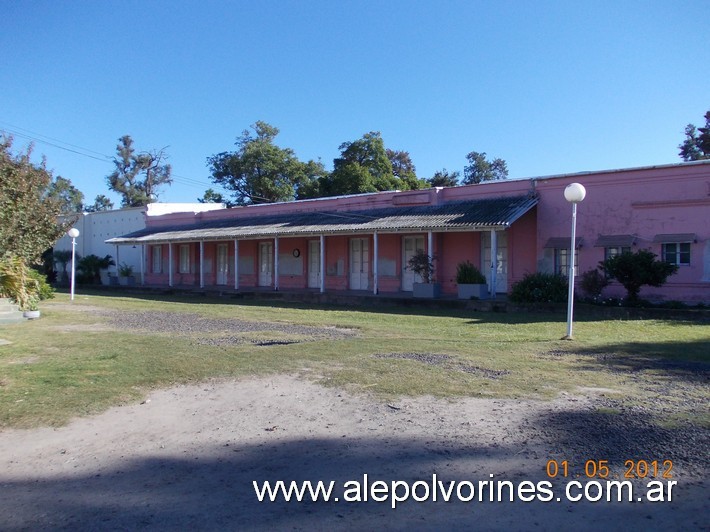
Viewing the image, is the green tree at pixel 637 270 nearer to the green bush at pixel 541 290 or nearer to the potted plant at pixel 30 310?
the green bush at pixel 541 290

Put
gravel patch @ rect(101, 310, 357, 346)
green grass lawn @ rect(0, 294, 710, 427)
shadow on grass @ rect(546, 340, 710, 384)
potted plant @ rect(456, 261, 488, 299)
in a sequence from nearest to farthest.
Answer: green grass lawn @ rect(0, 294, 710, 427) → shadow on grass @ rect(546, 340, 710, 384) → gravel patch @ rect(101, 310, 357, 346) → potted plant @ rect(456, 261, 488, 299)

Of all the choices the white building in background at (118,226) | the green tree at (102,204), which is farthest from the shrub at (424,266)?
the green tree at (102,204)

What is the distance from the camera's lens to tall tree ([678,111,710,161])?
3391 cm

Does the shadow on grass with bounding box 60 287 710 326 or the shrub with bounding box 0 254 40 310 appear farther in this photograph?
the shrub with bounding box 0 254 40 310

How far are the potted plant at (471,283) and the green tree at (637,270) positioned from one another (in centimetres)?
369

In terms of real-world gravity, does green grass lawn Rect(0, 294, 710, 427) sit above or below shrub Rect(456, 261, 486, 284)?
below

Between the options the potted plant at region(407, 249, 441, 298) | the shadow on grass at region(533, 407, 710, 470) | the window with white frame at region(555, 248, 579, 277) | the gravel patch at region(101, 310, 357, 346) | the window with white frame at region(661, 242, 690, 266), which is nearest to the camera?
the shadow on grass at region(533, 407, 710, 470)

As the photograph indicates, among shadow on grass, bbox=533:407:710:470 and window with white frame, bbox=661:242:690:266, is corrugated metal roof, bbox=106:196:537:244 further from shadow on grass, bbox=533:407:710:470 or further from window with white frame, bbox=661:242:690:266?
shadow on grass, bbox=533:407:710:470

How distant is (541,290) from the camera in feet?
53.4

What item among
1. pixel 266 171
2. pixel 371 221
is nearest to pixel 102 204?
pixel 266 171

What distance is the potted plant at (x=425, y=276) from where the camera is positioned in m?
18.8

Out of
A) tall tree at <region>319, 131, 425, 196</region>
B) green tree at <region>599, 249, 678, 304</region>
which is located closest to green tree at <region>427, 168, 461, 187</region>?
tall tree at <region>319, 131, 425, 196</region>

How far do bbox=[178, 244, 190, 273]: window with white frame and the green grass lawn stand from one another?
17559 millimetres

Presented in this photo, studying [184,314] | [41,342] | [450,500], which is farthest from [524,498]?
[184,314]
